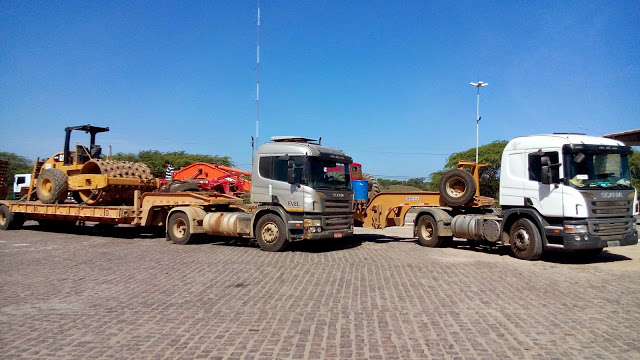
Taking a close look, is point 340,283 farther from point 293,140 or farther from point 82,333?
point 293,140

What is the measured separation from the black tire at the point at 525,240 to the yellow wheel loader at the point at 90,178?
11951mm

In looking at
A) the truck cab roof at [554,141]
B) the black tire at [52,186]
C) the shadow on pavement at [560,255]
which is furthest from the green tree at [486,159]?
the black tire at [52,186]

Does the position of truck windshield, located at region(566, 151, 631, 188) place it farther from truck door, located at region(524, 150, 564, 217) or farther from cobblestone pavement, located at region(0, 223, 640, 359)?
cobblestone pavement, located at region(0, 223, 640, 359)

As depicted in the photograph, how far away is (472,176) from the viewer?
499 inches

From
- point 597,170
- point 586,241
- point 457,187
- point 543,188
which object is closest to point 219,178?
point 457,187

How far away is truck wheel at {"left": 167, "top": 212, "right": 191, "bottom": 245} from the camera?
528 inches

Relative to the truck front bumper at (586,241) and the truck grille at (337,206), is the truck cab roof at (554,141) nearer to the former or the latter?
the truck front bumper at (586,241)

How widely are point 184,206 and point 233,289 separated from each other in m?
7.22

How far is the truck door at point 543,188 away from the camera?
Answer: 9.95 m

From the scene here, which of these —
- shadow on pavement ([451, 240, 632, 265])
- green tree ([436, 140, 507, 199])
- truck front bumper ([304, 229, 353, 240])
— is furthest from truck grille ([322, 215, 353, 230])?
green tree ([436, 140, 507, 199])

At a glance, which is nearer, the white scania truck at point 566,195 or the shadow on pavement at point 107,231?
the white scania truck at point 566,195

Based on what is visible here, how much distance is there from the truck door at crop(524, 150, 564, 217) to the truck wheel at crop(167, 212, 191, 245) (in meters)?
9.62

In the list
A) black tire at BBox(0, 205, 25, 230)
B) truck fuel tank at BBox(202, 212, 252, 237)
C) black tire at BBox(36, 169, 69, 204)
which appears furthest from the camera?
black tire at BBox(0, 205, 25, 230)

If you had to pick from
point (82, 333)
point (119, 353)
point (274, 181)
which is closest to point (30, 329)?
point (82, 333)
